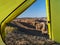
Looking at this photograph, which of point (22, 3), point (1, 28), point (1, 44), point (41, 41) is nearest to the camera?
point (22, 3)

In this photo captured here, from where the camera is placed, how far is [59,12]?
2.22 meters

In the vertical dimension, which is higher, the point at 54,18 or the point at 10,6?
the point at 10,6

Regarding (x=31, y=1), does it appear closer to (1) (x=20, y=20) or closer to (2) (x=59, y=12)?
(2) (x=59, y=12)

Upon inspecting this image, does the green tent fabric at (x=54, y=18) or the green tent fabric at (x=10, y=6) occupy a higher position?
the green tent fabric at (x=10, y=6)

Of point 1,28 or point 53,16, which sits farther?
point 53,16

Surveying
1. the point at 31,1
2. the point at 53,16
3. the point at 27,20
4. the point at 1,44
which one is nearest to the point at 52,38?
the point at 53,16

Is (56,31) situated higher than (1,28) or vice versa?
(1,28)

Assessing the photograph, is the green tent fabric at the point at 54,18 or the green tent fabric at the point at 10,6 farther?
the green tent fabric at the point at 54,18

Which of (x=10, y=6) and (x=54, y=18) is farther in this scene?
(x=54, y=18)

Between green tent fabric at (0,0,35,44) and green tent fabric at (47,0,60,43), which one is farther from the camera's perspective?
green tent fabric at (47,0,60,43)

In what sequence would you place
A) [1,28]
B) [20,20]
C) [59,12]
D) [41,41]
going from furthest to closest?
[20,20]
[41,41]
[59,12]
[1,28]

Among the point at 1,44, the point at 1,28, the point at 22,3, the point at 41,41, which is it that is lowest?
the point at 41,41

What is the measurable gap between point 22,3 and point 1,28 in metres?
0.24

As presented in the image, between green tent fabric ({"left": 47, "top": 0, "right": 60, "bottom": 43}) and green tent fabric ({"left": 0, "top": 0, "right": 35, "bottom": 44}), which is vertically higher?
green tent fabric ({"left": 0, "top": 0, "right": 35, "bottom": 44})
